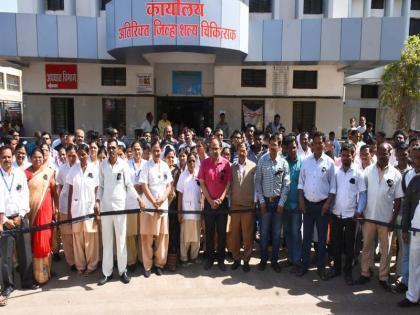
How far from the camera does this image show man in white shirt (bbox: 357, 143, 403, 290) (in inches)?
185

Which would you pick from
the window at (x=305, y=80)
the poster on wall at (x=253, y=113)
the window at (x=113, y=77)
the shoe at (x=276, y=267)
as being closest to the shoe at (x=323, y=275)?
the shoe at (x=276, y=267)

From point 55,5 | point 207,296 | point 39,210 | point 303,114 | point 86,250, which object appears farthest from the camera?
point 55,5

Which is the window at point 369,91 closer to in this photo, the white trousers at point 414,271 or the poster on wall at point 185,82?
the poster on wall at point 185,82

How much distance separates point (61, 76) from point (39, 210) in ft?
33.4

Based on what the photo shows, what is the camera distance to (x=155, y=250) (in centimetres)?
532

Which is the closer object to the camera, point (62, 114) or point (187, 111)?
point (62, 114)

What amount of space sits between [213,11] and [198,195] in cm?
671

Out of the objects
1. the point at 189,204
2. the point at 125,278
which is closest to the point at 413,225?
the point at 189,204

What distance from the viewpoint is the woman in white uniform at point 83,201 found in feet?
16.6

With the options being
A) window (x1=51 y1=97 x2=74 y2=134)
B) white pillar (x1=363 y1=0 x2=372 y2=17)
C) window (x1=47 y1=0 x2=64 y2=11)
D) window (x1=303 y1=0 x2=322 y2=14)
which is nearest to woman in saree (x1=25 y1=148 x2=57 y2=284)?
window (x1=51 y1=97 x2=74 y2=134)

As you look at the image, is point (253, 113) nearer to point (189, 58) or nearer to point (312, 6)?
point (189, 58)

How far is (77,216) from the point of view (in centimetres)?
508

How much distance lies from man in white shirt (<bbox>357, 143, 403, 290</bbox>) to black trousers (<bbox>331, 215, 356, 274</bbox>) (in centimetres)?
19

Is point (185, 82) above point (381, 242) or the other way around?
above
